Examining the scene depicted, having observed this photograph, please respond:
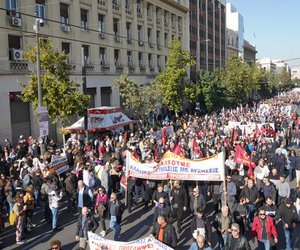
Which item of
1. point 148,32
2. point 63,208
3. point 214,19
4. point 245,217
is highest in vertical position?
point 214,19

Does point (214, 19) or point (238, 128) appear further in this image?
point (214, 19)

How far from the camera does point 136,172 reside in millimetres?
12219

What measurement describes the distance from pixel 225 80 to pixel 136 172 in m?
46.6

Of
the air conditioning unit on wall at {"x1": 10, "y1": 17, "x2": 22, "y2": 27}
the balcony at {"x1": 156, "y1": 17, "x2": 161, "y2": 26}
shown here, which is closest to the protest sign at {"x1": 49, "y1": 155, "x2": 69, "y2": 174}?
the air conditioning unit on wall at {"x1": 10, "y1": 17, "x2": 22, "y2": 27}

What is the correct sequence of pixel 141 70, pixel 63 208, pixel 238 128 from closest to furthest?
pixel 63 208
pixel 238 128
pixel 141 70

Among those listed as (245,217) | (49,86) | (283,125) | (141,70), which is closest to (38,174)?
(245,217)

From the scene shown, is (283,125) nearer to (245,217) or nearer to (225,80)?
(245,217)

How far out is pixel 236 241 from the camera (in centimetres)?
729

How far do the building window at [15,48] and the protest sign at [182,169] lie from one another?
15.1 metres

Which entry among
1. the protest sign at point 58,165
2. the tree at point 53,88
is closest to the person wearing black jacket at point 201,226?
the protest sign at point 58,165

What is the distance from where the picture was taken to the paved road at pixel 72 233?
990 centimetres

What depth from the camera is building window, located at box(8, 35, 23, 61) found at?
24.0 metres

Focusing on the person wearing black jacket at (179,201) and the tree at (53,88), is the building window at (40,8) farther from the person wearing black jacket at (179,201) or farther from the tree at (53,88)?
the person wearing black jacket at (179,201)

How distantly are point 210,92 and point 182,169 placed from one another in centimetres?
3750
